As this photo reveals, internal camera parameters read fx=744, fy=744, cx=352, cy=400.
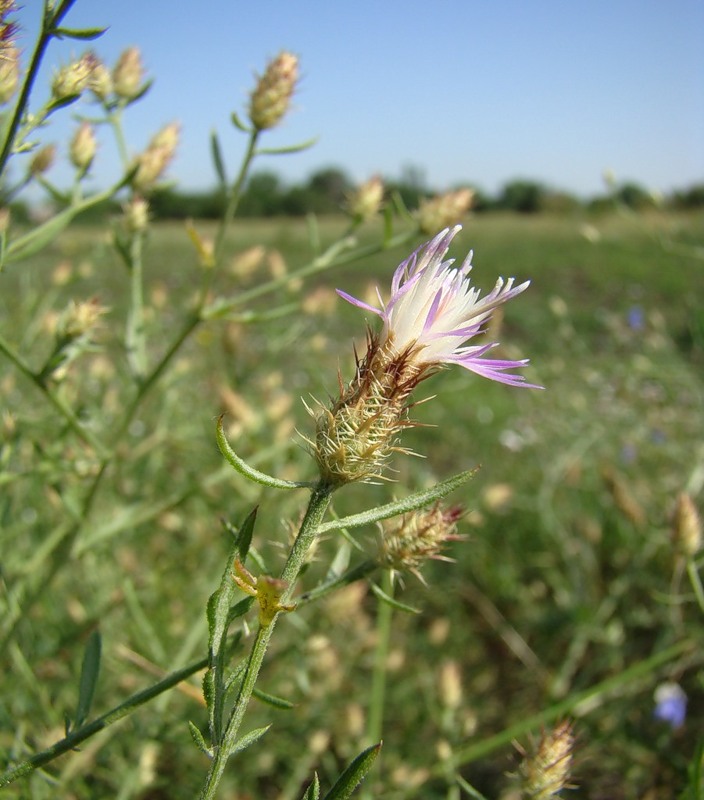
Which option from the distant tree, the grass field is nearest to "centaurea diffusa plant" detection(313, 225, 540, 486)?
the grass field

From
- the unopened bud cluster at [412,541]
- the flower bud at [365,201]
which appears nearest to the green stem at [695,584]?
the unopened bud cluster at [412,541]

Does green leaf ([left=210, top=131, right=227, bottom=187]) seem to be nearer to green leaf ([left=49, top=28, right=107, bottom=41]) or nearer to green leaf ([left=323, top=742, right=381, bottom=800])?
green leaf ([left=49, top=28, right=107, bottom=41])

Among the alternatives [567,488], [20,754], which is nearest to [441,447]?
[567,488]

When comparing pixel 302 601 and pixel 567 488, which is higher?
pixel 302 601

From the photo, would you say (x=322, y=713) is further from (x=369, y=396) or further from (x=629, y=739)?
(x=369, y=396)

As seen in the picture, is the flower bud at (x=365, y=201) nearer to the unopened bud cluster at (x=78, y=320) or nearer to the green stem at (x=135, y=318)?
the green stem at (x=135, y=318)

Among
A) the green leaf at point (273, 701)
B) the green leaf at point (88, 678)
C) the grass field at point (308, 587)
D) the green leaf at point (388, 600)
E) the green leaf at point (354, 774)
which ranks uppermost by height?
the green leaf at point (388, 600)

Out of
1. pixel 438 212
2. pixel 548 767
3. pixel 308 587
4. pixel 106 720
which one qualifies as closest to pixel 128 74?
pixel 438 212
